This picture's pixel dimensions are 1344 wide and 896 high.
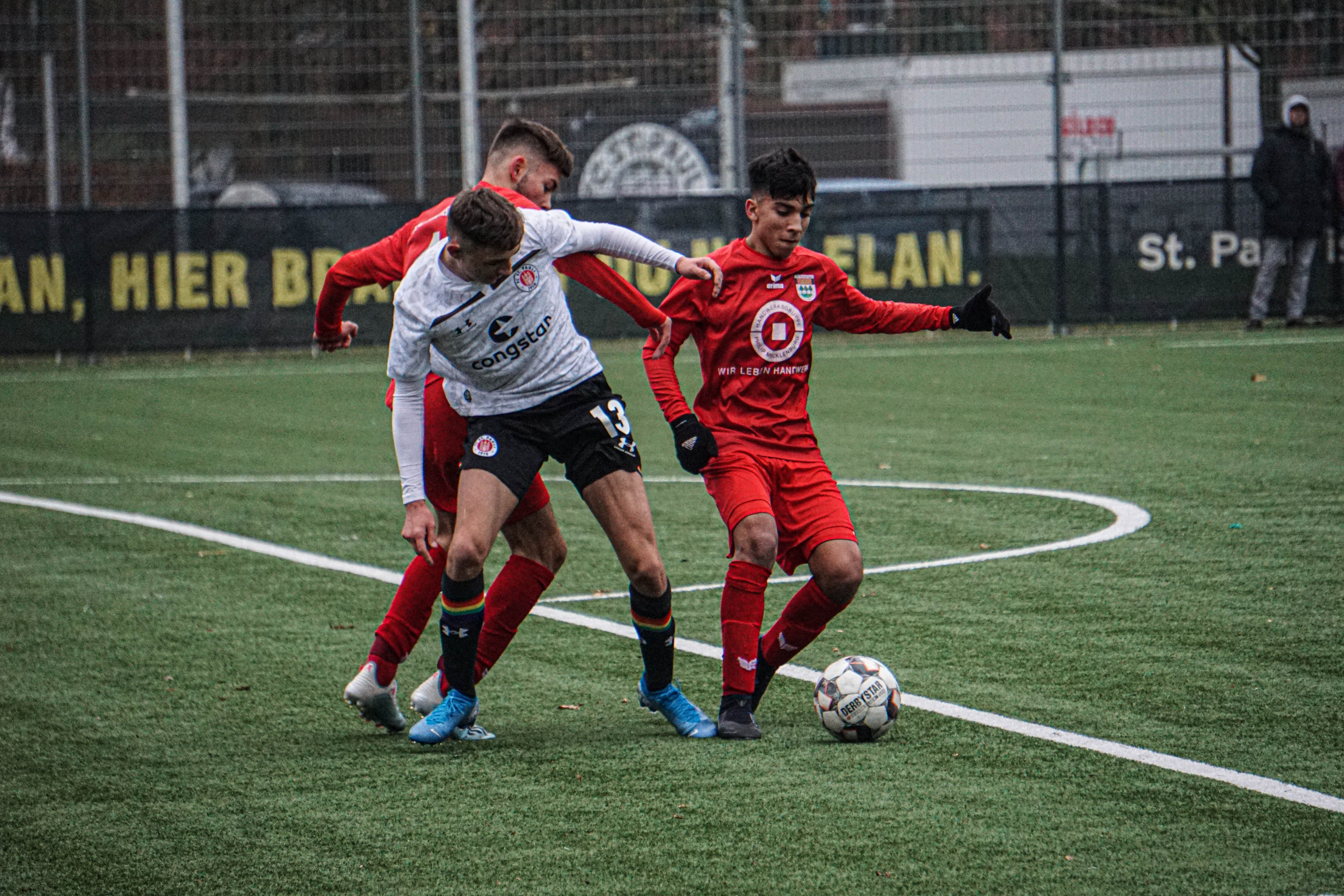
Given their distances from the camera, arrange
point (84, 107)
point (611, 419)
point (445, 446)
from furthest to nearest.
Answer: point (84, 107)
point (445, 446)
point (611, 419)

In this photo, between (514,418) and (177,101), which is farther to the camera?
(177,101)

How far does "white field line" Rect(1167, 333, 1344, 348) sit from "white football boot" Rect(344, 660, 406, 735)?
1267cm

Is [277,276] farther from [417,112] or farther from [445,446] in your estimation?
[445,446]

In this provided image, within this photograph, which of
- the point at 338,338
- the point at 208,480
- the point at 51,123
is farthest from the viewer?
the point at 51,123

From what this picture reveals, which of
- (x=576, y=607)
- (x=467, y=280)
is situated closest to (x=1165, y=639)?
(x=576, y=607)

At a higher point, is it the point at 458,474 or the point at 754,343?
the point at 754,343

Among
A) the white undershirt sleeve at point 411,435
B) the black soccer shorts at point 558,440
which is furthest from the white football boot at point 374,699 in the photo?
the black soccer shorts at point 558,440

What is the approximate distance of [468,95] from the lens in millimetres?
18609

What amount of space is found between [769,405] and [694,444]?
451mm

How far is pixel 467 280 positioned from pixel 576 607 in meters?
2.12

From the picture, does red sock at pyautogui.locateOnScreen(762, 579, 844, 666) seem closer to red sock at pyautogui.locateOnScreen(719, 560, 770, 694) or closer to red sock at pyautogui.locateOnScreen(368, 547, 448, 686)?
red sock at pyautogui.locateOnScreen(719, 560, 770, 694)

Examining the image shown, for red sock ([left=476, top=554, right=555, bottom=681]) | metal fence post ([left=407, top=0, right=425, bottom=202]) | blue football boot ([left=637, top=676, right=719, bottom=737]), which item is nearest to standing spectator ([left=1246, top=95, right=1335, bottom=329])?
metal fence post ([left=407, top=0, right=425, bottom=202])

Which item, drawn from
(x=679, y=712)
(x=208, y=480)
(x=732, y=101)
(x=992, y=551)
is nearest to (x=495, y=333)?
(x=679, y=712)

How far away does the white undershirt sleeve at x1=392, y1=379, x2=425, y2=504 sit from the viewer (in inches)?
184
